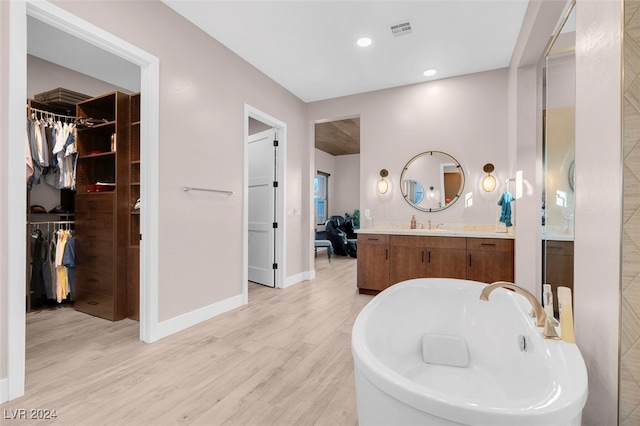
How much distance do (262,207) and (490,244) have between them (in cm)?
292

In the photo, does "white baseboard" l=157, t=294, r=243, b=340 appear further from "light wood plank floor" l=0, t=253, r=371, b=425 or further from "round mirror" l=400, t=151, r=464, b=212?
"round mirror" l=400, t=151, r=464, b=212

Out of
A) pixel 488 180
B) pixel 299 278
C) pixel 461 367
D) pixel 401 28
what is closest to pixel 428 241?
pixel 488 180

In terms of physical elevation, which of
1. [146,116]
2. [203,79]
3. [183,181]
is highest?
[203,79]

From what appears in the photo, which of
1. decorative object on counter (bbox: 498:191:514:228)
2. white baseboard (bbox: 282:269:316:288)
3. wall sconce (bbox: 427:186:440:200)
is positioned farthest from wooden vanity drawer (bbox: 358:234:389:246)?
decorative object on counter (bbox: 498:191:514:228)

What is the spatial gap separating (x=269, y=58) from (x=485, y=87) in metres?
2.62

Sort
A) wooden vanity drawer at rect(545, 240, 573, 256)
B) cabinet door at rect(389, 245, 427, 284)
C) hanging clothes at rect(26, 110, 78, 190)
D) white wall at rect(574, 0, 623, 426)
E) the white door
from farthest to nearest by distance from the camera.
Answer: the white door, cabinet door at rect(389, 245, 427, 284), hanging clothes at rect(26, 110, 78, 190), wooden vanity drawer at rect(545, 240, 573, 256), white wall at rect(574, 0, 623, 426)

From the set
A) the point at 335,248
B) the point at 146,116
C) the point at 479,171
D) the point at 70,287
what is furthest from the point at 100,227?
the point at 335,248

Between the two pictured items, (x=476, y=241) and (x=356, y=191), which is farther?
(x=356, y=191)

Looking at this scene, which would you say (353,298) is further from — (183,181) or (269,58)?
(269,58)

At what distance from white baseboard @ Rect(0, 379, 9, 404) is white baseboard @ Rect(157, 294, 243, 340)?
916 mm

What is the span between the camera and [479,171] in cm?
380

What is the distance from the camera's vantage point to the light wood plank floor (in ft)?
5.24

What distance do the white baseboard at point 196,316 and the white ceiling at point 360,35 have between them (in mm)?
2681

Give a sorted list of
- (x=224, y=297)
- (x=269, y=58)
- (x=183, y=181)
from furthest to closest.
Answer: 1. (x=269, y=58)
2. (x=224, y=297)
3. (x=183, y=181)
